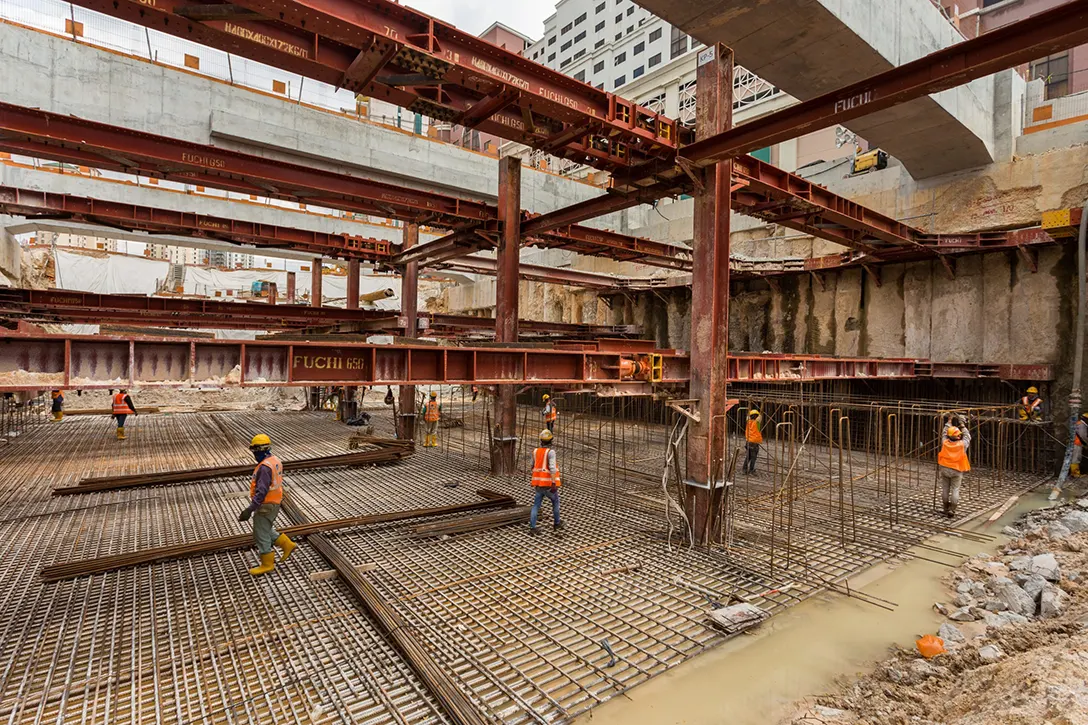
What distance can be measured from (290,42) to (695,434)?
Result: 7196 mm

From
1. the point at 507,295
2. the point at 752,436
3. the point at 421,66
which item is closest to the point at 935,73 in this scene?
the point at 421,66

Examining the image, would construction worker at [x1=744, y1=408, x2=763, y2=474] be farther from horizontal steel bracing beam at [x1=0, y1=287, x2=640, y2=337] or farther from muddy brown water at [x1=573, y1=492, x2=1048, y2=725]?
horizontal steel bracing beam at [x1=0, y1=287, x2=640, y2=337]

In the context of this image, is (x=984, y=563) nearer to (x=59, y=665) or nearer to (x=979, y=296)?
(x=979, y=296)

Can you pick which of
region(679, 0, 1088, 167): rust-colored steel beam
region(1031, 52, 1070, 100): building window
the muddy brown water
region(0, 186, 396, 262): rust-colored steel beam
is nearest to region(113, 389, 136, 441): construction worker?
region(0, 186, 396, 262): rust-colored steel beam

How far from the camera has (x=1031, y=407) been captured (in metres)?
12.0

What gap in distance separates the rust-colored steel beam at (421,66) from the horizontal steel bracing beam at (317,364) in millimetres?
3188

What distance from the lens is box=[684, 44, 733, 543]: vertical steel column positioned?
25.3 ft

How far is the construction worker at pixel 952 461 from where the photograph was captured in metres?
8.77

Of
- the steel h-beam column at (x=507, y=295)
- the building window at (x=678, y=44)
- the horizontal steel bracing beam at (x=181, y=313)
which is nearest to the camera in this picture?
the steel h-beam column at (x=507, y=295)

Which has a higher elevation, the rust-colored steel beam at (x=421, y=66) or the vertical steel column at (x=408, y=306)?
the rust-colored steel beam at (x=421, y=66)

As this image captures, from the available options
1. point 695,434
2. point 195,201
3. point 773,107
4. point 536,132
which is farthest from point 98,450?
point 773,107

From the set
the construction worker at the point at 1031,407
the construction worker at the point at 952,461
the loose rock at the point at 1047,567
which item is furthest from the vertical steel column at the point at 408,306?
the construction worker at the point at 1031,407

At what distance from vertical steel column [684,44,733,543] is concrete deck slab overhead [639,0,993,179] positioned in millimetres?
2087

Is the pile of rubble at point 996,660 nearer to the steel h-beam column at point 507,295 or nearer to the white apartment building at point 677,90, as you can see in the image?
the steel h-beam column at point 507,295
